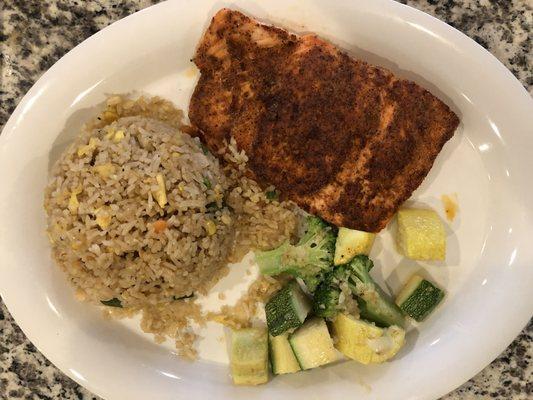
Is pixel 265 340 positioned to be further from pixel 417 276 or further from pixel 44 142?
pixel 44 142

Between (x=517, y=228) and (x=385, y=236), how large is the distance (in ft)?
1.94

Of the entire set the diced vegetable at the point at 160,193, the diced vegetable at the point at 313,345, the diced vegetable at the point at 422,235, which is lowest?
the diced vegetable at the point at 313,345

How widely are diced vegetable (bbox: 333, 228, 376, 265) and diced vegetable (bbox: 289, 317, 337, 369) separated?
12.5 inches

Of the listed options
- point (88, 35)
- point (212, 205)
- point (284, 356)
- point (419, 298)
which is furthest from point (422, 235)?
point (88, 35)

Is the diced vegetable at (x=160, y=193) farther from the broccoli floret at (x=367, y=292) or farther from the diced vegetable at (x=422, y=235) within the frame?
the diced vegetable at (x=422, y=235)

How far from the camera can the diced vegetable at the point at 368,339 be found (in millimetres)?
2201

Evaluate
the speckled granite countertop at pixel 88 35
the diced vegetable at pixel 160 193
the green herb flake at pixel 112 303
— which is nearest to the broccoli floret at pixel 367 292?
the speckled granite countertop at pixel 88 35

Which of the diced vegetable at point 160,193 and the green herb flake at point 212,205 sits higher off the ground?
the diced vegetable at point 160,193

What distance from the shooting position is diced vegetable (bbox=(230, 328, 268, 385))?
229 cm

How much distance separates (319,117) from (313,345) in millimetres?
1042

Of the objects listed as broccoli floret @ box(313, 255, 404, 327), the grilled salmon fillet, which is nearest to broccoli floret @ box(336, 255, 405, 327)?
broccoli floret @ box(313, 255, 404, 327)

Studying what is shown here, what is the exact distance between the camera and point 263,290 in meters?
2.34

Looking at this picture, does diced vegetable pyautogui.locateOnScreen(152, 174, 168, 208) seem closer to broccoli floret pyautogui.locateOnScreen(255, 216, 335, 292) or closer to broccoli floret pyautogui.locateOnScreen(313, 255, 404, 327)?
broccoli floret pyautogui.locateOnScreen(255, 216, 335, 292)

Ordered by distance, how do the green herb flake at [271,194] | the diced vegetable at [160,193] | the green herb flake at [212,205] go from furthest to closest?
the green herb flake at [271,194] → the green herb flake at [212,205] → the diced vegetable at [160,193]
